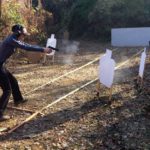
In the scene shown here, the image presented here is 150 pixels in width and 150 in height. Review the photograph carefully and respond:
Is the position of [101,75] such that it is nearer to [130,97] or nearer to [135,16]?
[130,97]

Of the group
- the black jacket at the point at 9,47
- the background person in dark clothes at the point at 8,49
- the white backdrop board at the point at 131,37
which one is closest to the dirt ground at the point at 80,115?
the background person in dark clothes at the point at 8,49

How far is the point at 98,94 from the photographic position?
31.8 feet

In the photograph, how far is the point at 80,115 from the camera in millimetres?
8305

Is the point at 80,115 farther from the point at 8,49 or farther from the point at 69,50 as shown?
the point at 69,50

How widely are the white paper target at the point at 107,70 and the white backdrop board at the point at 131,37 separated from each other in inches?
501

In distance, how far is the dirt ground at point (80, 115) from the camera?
6.79 meters

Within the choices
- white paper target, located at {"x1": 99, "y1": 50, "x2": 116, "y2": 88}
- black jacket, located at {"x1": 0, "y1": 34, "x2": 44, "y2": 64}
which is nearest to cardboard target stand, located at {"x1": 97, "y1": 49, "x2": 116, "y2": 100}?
white paper target, located at {"x1": 99, "y1": 50, "x2": 116, "y2": 88}

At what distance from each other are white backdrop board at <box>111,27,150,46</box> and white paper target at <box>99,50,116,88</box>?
501 inches

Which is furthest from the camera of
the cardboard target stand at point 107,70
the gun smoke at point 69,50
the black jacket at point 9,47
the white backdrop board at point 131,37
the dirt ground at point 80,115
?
the white backdrop board at point 131,37

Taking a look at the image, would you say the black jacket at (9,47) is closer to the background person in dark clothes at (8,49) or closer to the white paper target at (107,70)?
the background person in dark clothes at (8,49)

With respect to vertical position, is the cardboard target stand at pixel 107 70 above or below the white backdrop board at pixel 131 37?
above

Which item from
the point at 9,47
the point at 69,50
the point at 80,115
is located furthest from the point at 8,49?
the point at 69,50

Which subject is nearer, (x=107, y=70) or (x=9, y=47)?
(x=9, y=47)

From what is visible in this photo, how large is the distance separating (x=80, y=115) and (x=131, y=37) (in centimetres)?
1436
